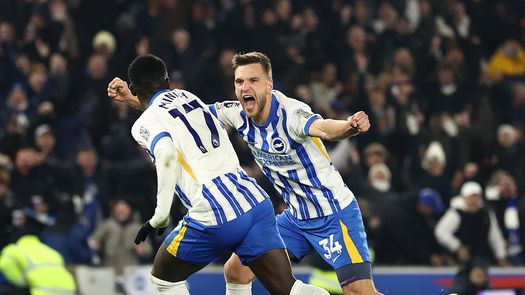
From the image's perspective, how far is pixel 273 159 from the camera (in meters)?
9.30

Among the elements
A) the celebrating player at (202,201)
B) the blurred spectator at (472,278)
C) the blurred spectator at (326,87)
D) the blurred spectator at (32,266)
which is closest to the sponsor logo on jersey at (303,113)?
the celebrating player at (202,201)

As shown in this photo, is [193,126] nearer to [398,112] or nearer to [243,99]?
[243,99]

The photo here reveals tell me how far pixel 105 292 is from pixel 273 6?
641cm

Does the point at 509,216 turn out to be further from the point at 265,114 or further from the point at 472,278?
the point at 265,114

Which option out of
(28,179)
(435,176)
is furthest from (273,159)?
(435,176)

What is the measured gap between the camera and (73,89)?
633 inches

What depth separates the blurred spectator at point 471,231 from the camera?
Result: 47.5ft

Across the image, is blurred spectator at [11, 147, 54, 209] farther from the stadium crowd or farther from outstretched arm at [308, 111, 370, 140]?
outstretched arm at [308, 111, 370, 140]

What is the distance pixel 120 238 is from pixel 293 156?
18.1 ft

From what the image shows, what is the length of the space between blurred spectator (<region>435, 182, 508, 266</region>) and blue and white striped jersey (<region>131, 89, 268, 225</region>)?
249 inches

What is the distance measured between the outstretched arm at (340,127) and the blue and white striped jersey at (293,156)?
0.14 metres

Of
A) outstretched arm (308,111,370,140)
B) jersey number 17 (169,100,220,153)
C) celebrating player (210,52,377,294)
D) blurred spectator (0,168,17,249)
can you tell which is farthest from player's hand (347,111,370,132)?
blurred spectator (0,168,17,249)

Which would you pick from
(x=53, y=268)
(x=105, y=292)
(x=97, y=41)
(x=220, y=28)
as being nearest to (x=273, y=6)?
(x=220, y=28)

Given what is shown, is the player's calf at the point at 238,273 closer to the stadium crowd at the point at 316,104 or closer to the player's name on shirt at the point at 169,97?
the player's name on shirt at the point at 169,97
